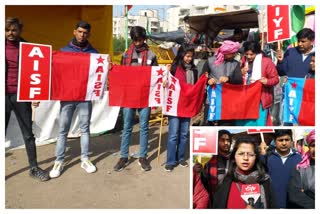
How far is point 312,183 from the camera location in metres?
3.46

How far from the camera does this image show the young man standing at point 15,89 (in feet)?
14.3

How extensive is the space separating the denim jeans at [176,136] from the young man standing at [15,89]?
5.73ft

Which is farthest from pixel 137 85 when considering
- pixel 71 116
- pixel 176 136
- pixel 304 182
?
pixel 304 182

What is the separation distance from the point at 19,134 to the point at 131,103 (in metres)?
2.53

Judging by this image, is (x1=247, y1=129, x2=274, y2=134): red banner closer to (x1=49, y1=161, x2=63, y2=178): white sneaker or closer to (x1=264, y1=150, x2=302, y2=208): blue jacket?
(x1=264, y1=150, x2=302, y2=208): blue jacket

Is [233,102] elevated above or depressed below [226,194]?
above

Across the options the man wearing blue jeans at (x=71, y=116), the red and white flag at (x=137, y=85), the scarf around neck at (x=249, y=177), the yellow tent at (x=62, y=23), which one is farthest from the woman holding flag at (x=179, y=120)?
the yellow tent at (x=62, y=23)

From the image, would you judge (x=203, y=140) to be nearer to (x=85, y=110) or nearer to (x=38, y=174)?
(x=85, y=110)

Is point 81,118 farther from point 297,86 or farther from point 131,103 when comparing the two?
point 297,86

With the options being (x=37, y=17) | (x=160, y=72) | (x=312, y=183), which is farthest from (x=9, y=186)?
(x=37, y=17)

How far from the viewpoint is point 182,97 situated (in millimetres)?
5086

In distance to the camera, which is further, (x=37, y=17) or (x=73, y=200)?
(x=37, y=17)

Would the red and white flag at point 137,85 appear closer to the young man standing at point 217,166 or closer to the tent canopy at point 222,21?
the young man standing at point 217,166

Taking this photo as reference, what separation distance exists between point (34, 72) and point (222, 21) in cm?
635
